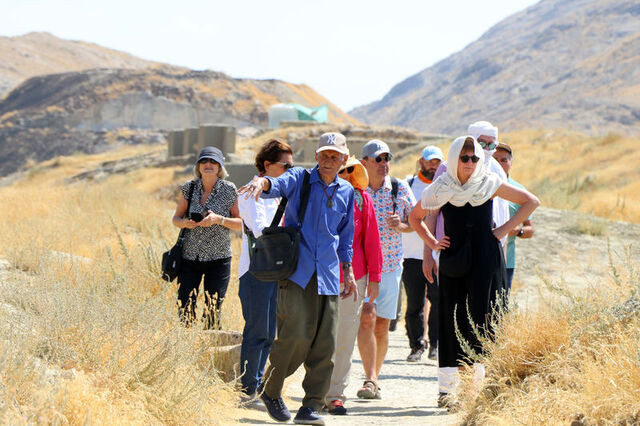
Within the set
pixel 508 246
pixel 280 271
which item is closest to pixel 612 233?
pixel 508 246

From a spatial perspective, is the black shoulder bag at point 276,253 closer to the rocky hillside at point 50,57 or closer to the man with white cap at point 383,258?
the man with white cap at point 383,258

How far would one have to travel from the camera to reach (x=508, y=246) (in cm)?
715

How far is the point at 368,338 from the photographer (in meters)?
6.41

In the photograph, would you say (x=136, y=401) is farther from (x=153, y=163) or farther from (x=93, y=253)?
(x=153, y=163)

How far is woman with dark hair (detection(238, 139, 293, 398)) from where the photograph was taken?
5.71 metres

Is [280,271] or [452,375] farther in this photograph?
[452,375]

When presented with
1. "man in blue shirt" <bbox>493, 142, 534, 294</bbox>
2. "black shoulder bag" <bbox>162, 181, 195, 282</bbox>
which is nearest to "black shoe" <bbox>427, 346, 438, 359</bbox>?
"man in blue shirt" <bbox>493, 142, 534, 294</bbox>

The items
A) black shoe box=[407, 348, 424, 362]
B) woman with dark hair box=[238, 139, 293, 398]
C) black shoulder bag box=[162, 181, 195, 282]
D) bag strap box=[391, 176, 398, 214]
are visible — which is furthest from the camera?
black shoe box=[407, 348, 424, 362]

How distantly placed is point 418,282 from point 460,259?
2.71 m

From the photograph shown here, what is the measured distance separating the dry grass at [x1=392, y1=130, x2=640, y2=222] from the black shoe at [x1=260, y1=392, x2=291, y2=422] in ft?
47.5

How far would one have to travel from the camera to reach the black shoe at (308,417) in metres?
5.23

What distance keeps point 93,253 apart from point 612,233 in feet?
32.1

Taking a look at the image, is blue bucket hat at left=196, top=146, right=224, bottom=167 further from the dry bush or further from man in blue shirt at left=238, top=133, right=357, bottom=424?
the dry bush

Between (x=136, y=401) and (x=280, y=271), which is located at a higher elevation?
(x=280, y=271)
